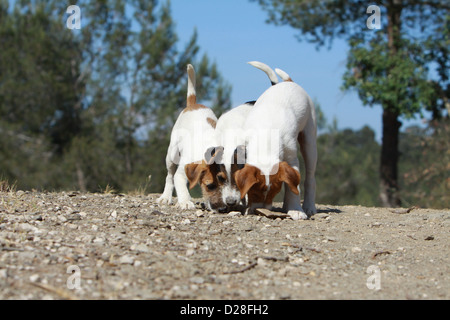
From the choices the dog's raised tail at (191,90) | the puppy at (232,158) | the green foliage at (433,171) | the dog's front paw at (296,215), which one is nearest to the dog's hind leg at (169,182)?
the dog's raised tail at (191,90)

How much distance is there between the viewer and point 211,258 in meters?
4.12

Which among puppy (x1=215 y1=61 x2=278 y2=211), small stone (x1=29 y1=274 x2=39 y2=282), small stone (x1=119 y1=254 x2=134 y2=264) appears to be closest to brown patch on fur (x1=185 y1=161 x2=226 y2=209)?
puppy (x1=215 y1=61 x2=278 y2=211)

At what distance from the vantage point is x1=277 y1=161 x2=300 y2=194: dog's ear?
544 cm

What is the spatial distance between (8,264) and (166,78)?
19.1 meters

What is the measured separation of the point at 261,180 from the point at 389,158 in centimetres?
1142

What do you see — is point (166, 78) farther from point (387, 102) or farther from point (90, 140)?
point (387, 102)

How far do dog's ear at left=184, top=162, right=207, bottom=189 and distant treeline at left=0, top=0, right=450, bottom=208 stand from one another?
13.9 meters

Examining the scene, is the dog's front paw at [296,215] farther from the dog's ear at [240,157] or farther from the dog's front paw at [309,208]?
the dog's ear at [240,157]

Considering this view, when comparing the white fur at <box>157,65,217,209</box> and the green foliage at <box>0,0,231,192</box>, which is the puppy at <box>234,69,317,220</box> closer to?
the white fur at <box>157,65,217,209</box>

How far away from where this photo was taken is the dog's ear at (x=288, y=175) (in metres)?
5.44

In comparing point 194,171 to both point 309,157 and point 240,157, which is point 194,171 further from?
point 309,157

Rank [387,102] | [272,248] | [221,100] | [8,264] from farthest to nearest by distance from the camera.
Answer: [221,100] < [387,102] < [272,248] < [8,264]

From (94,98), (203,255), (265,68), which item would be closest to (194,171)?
(203,255)
